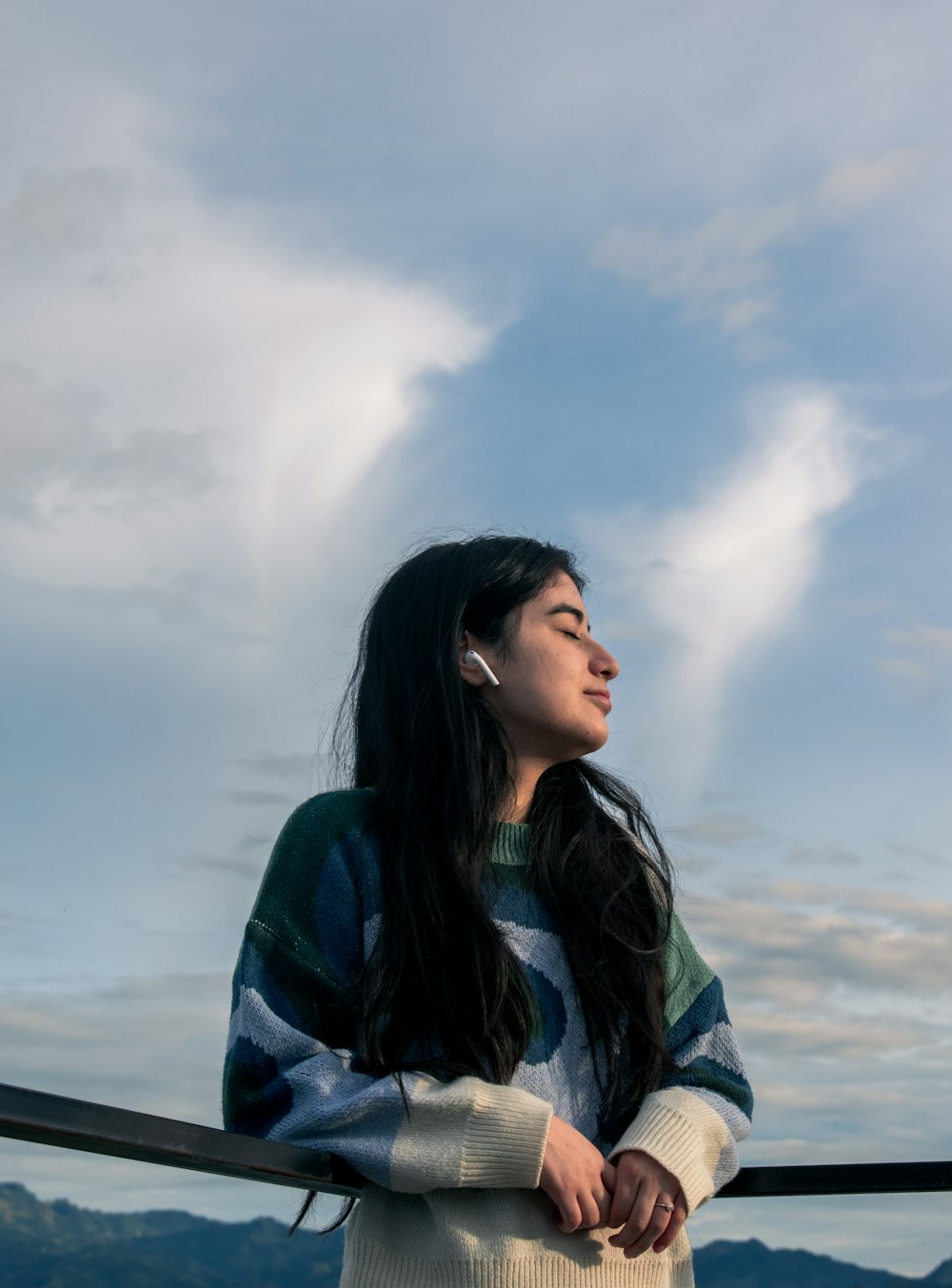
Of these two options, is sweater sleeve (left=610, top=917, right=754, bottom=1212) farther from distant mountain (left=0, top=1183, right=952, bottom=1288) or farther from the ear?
the ear

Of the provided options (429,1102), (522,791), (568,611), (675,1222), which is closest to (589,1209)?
(675,1222)

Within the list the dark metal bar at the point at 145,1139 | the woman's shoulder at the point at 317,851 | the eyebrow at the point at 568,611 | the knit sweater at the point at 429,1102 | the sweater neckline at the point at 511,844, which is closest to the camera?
the dark metal bar at the point at 145,1139

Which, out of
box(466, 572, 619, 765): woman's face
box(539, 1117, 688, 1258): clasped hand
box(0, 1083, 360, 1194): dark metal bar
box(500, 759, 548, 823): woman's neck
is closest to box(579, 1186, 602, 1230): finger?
box(539, 1117, 688, 1258): clasped hand

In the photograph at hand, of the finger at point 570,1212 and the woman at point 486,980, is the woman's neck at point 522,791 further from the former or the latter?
the finger at point 570,1212

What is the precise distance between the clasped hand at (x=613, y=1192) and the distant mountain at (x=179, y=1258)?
6.0 inches

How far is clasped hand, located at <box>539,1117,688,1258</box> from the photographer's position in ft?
6.47

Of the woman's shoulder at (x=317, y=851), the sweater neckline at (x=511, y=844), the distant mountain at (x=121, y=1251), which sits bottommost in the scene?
the distant mountain at (x=121, y=1251)

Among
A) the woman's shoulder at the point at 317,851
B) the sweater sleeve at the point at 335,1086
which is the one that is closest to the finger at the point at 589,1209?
the sweater sleeve at the point at 335,1086

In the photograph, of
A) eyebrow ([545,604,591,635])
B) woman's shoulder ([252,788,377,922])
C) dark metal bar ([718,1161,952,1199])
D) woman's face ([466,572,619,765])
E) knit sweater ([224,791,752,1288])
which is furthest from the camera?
eyebrow ([545,604,591,635])

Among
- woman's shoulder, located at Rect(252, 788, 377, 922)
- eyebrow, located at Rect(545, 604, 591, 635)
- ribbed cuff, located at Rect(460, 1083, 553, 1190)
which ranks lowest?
ribbed cuff, located at Rect(460, 1083, 553, 1190)

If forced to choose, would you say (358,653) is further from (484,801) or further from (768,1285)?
(768,1285)

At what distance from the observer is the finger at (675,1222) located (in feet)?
6.79

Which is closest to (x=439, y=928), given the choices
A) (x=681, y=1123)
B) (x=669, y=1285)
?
(x=681, y=1123)

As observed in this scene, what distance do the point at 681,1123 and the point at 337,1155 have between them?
561 millimetres
